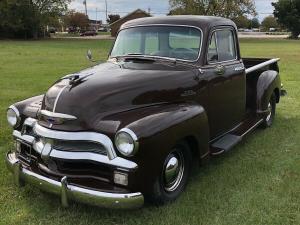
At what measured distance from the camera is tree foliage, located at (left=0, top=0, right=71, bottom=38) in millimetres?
53500

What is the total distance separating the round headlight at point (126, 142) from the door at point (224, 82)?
165 centimetres

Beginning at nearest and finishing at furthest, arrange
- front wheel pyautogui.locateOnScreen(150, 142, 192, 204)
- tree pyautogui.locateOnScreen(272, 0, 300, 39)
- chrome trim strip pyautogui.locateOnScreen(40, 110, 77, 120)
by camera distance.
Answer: chrome trim strip pyautogui.locateOnScreen(40, 110, 77, 120) → front wheel pyautogui.locateOnScreen(150, 142, 192, 204) → tree pyautogui.locateOnScreen(272, 0, 300, 39)

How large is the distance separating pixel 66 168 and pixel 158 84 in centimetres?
130

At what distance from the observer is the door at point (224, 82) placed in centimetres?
534

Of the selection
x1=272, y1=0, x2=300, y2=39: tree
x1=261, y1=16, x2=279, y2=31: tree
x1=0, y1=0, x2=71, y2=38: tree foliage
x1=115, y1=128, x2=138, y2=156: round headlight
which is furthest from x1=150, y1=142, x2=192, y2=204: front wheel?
x1=261, y1=16, x2=279, y2=31: tree

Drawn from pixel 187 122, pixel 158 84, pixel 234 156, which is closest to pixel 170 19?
pixel 158 84

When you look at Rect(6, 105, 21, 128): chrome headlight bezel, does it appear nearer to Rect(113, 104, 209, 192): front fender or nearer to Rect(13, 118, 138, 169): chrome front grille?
Rect(13, 118, 138, 169): chrome front grille

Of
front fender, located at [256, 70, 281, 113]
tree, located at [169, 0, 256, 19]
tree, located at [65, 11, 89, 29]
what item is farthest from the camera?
tree, located at [65, 11, 89, 29]

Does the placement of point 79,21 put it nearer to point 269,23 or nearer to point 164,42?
point 269,23

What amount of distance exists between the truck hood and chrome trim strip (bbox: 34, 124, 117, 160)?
2.7 inches

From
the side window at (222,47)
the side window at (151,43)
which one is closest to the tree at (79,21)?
the side window at (222,47)

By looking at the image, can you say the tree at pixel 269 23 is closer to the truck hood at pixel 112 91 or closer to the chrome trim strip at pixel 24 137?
the truck hood at pixel 112 91

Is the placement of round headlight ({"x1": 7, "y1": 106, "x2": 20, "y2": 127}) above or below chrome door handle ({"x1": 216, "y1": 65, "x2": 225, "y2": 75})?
below

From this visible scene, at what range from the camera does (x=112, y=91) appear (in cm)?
436
